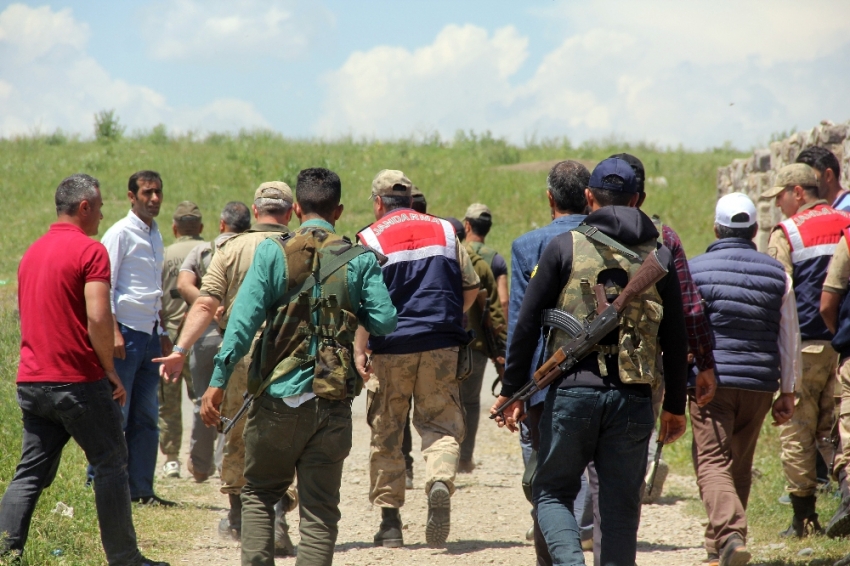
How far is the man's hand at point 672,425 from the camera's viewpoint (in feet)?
14.1

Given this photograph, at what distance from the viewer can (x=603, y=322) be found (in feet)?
12.5

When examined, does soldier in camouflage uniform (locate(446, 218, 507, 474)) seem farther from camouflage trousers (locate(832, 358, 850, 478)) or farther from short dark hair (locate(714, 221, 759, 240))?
camouflage trousers (locate(832, 358, 850, 478))

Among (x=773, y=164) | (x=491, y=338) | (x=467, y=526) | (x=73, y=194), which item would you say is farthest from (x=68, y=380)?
(x=773, y=164)

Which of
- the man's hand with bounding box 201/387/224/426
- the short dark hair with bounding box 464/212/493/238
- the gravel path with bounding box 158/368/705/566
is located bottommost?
the gravel path with bounding box 158/368/705/566

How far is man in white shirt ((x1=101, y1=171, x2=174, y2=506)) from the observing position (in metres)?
6.43

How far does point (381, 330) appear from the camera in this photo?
4328 millimetres

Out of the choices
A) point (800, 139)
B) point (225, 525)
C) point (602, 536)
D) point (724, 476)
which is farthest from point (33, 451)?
point (800, 139)

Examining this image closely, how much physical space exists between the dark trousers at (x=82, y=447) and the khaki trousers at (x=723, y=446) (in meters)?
3.06

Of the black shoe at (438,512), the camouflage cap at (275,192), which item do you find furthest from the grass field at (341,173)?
the black shoe at (438,512)

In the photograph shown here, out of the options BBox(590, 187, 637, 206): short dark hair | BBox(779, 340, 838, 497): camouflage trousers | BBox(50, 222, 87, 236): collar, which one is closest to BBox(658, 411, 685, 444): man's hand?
BBox(590, 187, 637, 206): short dark hair

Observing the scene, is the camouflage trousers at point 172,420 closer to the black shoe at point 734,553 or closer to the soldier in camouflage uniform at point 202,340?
the soldier in camouflage uniform at point 202,340

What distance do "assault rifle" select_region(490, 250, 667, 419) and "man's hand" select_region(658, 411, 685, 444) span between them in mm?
686

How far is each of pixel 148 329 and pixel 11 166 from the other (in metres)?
18.7

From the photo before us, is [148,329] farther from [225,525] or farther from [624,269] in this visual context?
[624,269]
